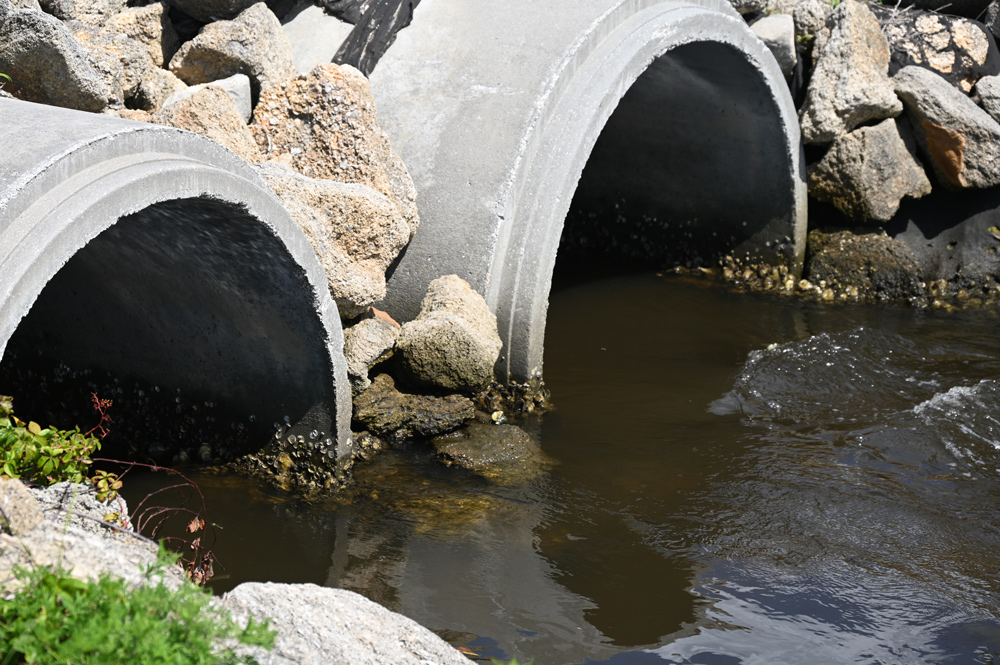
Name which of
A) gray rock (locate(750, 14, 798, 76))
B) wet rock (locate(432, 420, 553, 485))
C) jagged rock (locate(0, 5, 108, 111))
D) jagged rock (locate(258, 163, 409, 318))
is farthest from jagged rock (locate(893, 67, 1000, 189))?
jagged rock (locate(0, 5, 108, 111))

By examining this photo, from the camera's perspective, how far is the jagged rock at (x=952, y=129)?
8.58 meters

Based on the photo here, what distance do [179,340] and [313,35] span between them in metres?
2.64

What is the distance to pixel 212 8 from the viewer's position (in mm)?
6145

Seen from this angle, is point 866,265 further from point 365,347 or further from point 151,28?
point 151,28

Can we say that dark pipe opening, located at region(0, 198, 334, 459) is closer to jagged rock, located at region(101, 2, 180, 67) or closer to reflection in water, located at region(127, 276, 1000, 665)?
reflection in water, located at region(127, 276, 1000, 665)

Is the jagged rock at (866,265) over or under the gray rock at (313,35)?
under

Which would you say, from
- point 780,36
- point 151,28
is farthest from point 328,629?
point 780,36

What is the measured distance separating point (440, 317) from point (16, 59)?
8.41 feet

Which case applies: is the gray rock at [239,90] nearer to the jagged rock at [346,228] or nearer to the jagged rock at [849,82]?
the jagged rock at [346,228]

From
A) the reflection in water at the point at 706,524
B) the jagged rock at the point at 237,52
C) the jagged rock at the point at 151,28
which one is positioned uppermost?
the jagged rock at the point at 151,28

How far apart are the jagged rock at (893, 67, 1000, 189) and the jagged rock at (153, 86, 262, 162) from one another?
20.5 feet

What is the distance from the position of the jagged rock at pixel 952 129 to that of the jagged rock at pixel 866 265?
84 cm

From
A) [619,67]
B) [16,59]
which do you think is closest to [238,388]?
[16,59]

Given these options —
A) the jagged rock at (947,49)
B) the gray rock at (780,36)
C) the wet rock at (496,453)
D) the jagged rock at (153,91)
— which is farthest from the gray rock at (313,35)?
the jagged rock at (947,49)
